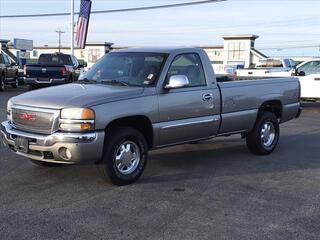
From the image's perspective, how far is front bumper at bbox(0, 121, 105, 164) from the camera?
19.9 ft

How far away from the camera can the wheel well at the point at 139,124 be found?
6575 millimetres

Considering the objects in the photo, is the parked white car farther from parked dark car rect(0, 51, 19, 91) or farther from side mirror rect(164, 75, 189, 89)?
parked dark car rect(0, 51, 19, 91)

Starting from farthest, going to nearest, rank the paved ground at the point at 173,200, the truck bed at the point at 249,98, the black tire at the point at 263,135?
1. the black tire at the point at 263,135
2. the truck bed at the point at 249,98
3. the paved ground at the point at 173,200

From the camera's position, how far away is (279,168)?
313 inches

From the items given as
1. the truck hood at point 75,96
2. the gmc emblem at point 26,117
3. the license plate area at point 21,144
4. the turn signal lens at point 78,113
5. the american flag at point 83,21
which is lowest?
the license plate area at point 21,144

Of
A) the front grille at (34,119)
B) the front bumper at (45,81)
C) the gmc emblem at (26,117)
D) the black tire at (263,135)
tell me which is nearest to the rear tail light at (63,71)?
the front bumper at (45,81)

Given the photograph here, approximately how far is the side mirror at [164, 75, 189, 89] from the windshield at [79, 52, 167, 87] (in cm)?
21

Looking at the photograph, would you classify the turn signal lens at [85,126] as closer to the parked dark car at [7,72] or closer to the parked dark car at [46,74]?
the parked dark car at [46,74]

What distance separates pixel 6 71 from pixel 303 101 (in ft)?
43.2

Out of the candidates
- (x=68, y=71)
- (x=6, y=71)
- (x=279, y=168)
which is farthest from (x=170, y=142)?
(x=6, y=71)

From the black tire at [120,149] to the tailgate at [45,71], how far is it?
1558cm

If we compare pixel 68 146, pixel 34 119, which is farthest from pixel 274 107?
pixel 34 119

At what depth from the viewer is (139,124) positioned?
274 inches

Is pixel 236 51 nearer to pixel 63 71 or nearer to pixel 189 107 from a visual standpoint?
pixel 63 71
